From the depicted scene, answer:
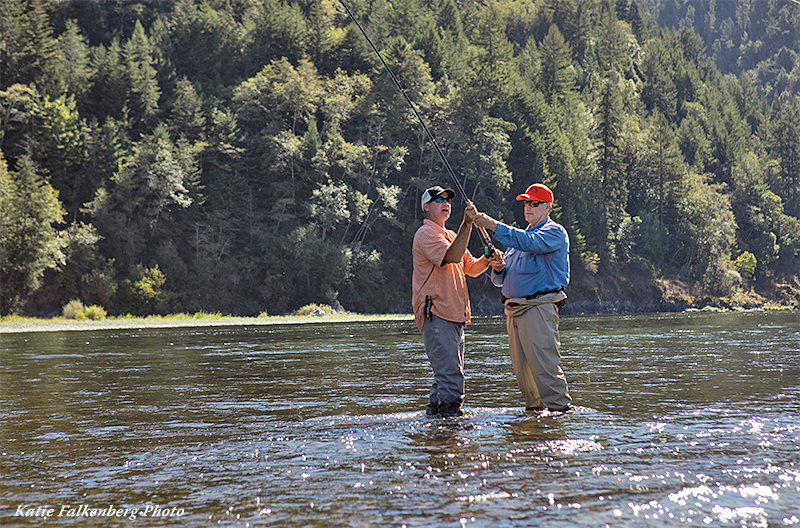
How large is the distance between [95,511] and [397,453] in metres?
2.10

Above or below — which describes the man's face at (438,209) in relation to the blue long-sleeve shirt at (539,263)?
above

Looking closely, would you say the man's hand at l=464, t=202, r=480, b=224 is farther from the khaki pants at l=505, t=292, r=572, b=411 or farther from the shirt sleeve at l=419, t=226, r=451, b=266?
the khaki pants at l=505, t=292, r=572, b=411

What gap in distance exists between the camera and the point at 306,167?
55.4 metres

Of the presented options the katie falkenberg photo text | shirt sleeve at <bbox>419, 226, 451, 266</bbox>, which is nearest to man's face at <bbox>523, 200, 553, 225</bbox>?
shirt sleeve at <bbox>419, 226, 451, 266</bbox>

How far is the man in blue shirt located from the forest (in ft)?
133

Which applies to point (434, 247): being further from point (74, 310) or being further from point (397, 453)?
point (74, 310)

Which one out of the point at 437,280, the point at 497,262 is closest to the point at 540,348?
the point at 497,262

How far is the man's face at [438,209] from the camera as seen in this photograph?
6715 millimetres

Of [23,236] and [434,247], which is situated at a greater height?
[23,236]

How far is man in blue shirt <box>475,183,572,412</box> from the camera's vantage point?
646 cm

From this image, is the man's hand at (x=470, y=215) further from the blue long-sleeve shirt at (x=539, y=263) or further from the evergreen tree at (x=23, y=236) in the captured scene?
the evergreen tree at (x=23, y=236)

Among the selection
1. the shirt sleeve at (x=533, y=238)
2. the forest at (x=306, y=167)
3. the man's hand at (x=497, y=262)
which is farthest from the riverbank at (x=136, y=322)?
the shirt sleeve at (x=533, y=238)

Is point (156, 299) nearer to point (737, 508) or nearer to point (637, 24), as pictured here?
point (737, 508)

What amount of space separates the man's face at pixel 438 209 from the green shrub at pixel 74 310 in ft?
128
